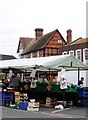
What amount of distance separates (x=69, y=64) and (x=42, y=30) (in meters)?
37.7

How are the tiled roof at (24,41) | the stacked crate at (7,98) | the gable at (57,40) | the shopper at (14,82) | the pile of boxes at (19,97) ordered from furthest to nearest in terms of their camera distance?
the tiled roof at (24,41), the gable at (57,40), the shopper at (14,82), the stacked crate at (7,98), the pile of boxes at (19,97)

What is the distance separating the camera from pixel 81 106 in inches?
695

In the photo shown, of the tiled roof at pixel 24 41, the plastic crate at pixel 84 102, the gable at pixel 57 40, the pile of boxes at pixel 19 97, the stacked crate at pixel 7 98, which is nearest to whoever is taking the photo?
the pile of boxes at pixel 19 97

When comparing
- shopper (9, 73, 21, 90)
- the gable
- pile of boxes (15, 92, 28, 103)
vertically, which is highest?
the gable

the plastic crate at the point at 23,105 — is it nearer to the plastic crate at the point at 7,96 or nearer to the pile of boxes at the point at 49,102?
the plastic crate at the point at 7,96

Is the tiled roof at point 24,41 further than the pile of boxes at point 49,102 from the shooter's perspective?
Yes

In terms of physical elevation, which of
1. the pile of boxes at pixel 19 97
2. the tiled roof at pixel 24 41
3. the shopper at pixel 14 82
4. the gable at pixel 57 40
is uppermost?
the tiled roof at pixel 24 41

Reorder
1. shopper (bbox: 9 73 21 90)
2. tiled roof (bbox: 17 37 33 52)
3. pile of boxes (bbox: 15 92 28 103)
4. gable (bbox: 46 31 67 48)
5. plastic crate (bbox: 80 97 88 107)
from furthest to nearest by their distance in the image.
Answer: tiled roof (bbox: 17 37 33 52), gable (bbox: 46 31 67 48), shopper (bbox: 9 73 21 90), plastic crate (bbox: 80 97 88 107), pile of boxes (bbox: 15 92 28 103)

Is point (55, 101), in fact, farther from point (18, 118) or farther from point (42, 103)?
point (18, 118)

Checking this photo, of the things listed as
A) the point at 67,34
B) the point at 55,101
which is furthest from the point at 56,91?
the point at 67,34

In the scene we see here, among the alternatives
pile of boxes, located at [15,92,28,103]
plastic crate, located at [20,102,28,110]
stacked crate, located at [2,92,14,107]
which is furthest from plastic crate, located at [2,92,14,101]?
plastic crate, located at [20,102,28,110]

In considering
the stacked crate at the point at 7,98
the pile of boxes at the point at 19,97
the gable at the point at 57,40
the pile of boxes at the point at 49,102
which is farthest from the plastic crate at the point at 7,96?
the gable at the point at 57,40

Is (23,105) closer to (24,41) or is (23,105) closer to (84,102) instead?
(84,102)

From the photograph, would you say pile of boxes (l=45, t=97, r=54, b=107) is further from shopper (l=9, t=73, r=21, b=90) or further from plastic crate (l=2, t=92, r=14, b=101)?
shopper (l=9, t=73, r=21, b=90)
